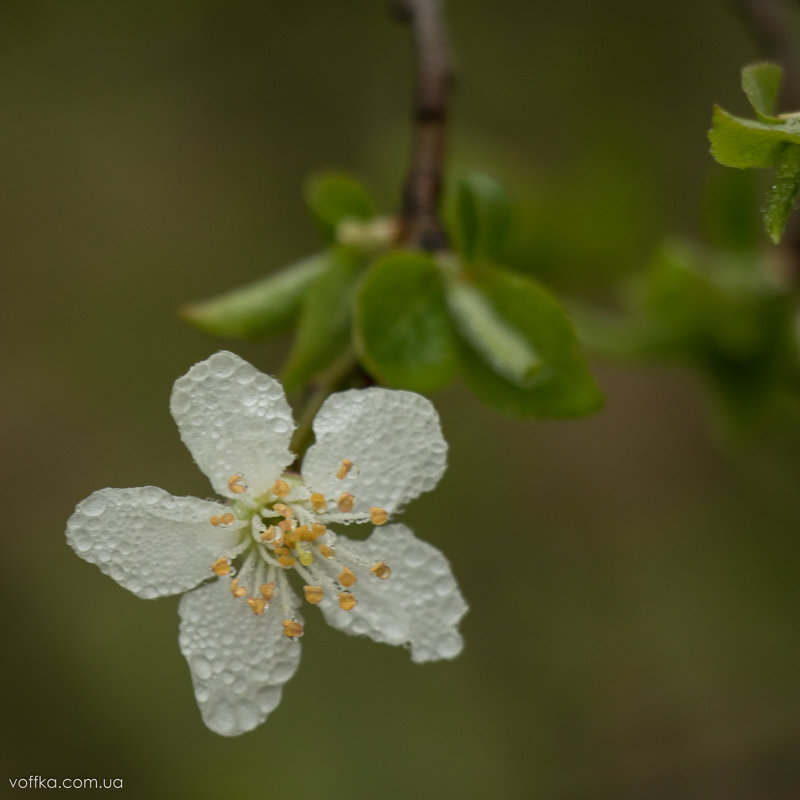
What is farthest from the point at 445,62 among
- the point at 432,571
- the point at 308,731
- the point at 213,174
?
the point at 308,731

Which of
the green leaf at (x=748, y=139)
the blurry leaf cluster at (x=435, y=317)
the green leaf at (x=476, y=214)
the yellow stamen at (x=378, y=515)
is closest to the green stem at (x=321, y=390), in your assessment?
the blurry leaf cluster at (x=435, y=317)

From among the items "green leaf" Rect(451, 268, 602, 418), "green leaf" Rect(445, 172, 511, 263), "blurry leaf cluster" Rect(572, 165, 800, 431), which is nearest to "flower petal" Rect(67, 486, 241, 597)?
Answer: "green leaf" Rect(451, 268, 602, 418)

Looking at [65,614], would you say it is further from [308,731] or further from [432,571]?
[432,571]

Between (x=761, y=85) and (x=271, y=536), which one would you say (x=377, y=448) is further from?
(x=761, y=85)

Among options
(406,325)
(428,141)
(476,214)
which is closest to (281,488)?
(406,325)

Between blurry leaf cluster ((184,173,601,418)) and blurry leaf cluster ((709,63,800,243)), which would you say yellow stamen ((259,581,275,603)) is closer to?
blurry leaf cluster ((184,173,601,418))

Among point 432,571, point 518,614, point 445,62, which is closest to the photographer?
point 432,571
